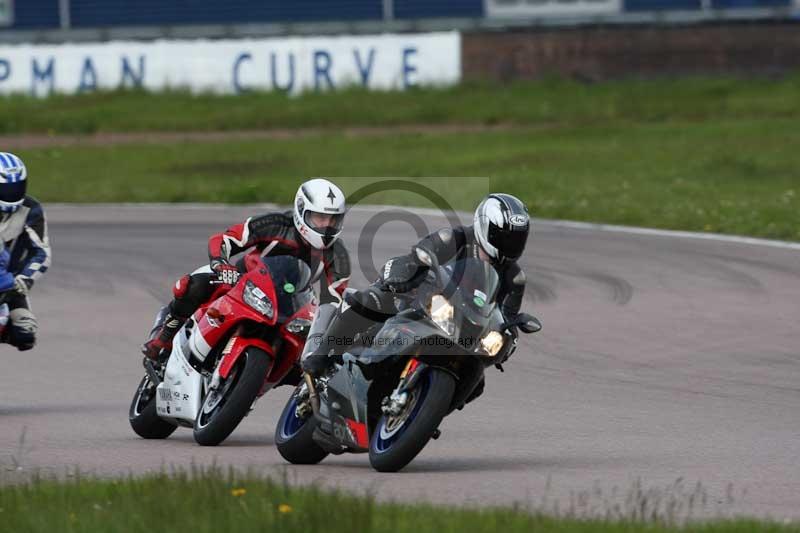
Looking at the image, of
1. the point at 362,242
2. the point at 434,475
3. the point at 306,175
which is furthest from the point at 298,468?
the point at 306,175

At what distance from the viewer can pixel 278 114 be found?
33.7 m

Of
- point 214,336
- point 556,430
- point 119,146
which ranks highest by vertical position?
point 214,336

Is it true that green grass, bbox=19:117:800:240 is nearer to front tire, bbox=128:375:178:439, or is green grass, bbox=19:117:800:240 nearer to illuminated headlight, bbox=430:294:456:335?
front tire, bbox=128:375:178:439

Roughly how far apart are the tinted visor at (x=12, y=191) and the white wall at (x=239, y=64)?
22689 millimetres

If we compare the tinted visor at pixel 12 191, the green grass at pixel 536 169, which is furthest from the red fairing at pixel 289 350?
the green grass at pixel 536 169

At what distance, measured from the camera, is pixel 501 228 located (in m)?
7.85

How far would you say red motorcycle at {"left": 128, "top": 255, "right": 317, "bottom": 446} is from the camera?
8.91m

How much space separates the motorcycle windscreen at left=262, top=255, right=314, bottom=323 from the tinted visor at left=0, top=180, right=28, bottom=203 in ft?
8.61

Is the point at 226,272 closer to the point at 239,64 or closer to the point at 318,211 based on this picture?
the point at 318,211

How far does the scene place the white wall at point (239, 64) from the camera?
3369 cm

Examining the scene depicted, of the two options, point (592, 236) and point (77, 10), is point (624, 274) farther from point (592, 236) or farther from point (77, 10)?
point (77, 10)

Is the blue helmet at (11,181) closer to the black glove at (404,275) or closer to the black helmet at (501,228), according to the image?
the black glove at (404,275)

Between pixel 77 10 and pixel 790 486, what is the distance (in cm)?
3710

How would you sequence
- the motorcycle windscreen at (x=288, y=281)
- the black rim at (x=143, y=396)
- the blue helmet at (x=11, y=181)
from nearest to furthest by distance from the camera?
the motorcycle windscreen at (x=288, y=281), the black rim at (x=143, y=396), the blue helmet at (x=11, y=181)
